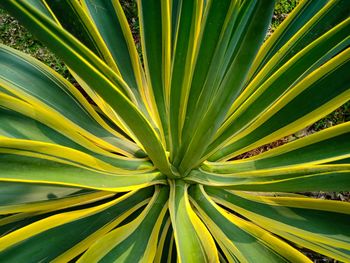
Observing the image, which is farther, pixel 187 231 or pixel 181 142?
pixel 181 142

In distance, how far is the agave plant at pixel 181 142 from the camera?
920 millimetres

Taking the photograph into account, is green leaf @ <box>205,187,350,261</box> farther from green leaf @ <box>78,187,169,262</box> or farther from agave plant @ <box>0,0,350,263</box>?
green leaf @ <box>78,187,169,262</box>

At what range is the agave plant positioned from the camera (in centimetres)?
92

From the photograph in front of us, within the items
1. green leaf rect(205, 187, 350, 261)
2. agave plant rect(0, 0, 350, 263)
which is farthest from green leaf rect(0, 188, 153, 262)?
green leaf rect(205, 187, 350, 261)

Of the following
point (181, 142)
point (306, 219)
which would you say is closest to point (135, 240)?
point (181, 142)

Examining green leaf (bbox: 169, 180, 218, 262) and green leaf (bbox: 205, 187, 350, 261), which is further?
green leaf (bbox: 205, 187, 350, 261)

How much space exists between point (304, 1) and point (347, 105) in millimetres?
720

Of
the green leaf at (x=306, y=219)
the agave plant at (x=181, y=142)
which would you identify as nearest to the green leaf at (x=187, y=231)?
the agave plant at (x=181, y=142)

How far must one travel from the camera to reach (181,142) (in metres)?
1.16

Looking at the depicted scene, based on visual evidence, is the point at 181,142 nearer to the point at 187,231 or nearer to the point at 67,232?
the point at 187,231

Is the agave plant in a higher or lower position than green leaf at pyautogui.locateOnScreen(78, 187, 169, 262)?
higher

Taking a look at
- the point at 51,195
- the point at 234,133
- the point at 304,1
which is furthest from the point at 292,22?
the point at 51,195

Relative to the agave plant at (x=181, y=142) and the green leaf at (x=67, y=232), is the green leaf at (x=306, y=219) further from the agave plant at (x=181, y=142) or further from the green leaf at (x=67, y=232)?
the green leaf at (x=67, y=232)

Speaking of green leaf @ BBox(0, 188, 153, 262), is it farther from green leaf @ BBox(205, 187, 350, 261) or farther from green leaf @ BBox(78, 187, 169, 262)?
green leaf @ BBox(205, 187, 350, 261)
